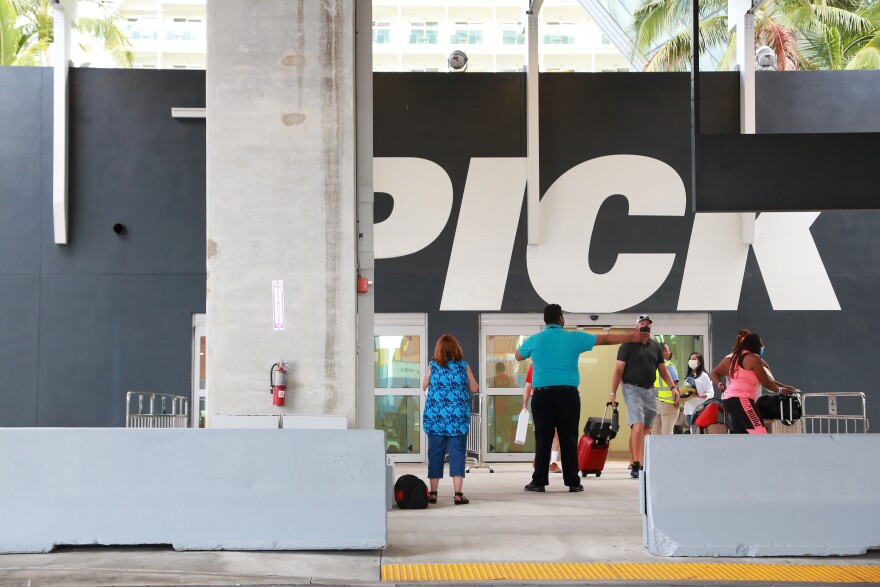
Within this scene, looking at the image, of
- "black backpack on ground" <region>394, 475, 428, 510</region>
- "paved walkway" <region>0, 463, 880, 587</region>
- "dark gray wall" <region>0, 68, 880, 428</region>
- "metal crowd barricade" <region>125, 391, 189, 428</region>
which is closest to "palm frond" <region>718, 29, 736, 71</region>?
"dark gray wall" <region>0, 68, 880, 428</region>

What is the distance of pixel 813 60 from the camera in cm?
2928

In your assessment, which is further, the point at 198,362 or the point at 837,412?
the point at 198,362

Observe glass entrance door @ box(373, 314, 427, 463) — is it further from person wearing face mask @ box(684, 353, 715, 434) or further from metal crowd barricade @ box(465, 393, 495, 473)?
person wearing face mask @ box(684, 353, 715, 434)

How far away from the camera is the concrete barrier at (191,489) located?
7211 millimetres

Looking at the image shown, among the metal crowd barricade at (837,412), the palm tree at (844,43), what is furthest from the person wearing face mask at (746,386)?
the palm tree at (844,43)

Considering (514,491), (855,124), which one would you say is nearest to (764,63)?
(855,124)

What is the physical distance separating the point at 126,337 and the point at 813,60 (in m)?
22.1

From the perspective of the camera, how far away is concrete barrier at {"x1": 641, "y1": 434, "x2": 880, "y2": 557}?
7.08 metres

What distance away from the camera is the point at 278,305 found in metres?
9.51

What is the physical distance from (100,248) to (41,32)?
50.8 feet

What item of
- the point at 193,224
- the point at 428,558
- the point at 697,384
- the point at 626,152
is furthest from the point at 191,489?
the point at 626,152

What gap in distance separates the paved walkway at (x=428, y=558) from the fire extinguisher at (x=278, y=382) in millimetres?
1513

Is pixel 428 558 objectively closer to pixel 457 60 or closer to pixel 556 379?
pixel 556 379

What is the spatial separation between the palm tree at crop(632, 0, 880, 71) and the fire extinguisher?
1886 centimetres
